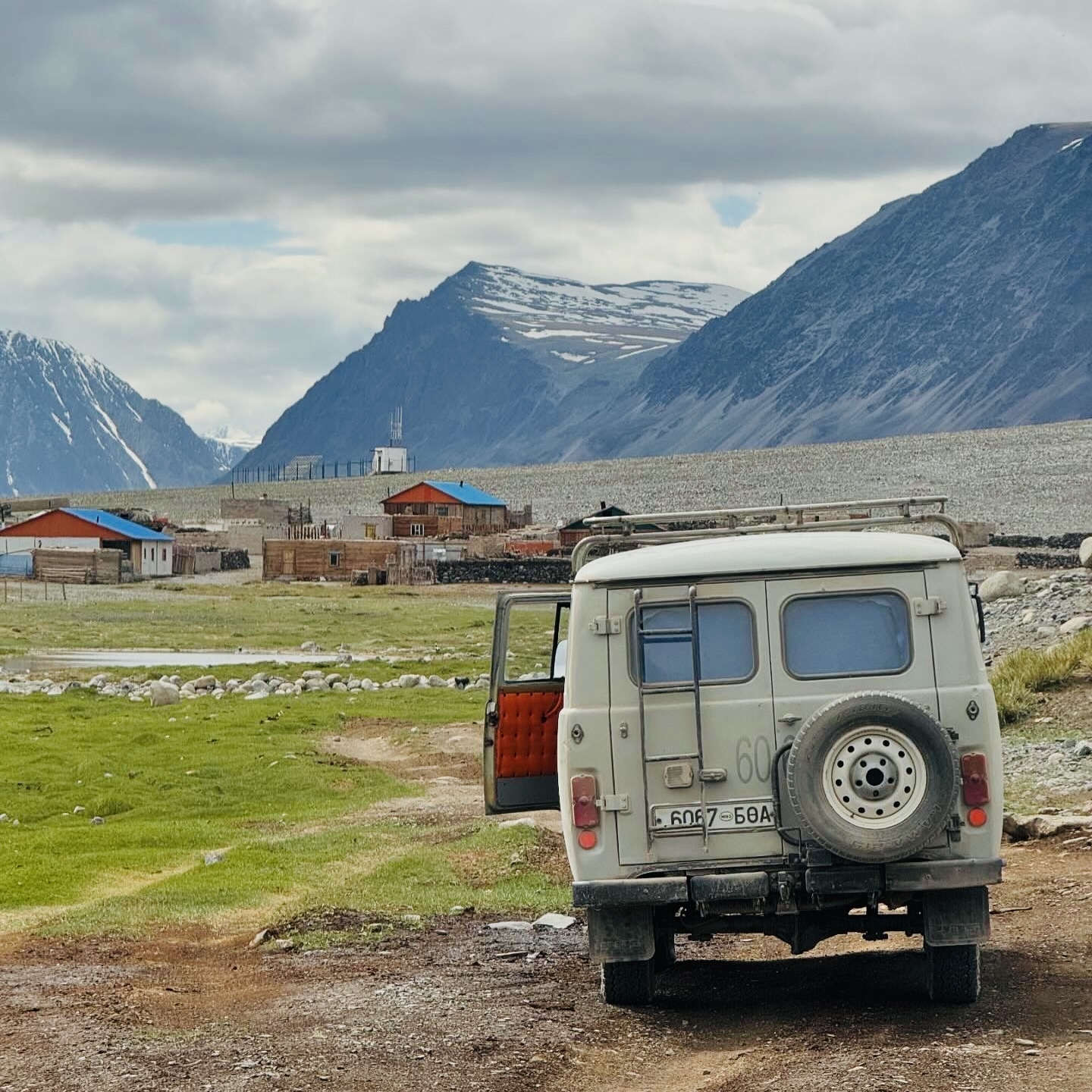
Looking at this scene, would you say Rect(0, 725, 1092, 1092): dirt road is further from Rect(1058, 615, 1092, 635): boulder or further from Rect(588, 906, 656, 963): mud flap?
Rect(1058, 615, 1092, 635): boulder

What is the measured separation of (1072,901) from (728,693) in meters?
4.84

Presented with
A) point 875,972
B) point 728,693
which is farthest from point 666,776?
point 875,972

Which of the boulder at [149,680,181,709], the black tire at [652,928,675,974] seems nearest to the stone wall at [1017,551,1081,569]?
the boulder at [149,680,181,709]

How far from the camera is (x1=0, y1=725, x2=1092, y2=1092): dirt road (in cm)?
885

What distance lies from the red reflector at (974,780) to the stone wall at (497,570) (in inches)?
2846

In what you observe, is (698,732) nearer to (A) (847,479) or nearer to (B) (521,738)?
(B) (521,738)

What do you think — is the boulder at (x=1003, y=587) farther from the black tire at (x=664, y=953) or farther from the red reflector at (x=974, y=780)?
the red reflector at (x=974, y=780)

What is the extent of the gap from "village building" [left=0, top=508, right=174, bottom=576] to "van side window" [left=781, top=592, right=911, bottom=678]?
269 feet

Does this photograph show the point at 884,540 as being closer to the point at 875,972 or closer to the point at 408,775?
the point at 875,972

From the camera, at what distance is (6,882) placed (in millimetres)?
16938

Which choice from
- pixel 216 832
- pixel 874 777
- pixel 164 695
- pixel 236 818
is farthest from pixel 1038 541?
pixel 874 777

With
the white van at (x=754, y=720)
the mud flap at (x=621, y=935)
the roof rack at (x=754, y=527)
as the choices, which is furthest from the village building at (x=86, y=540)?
the white van at (x=754, y=720)

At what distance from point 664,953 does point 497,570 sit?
239 feet

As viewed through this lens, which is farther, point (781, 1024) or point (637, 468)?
point (637, 468)
